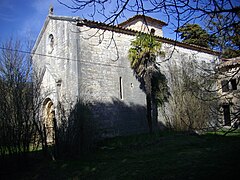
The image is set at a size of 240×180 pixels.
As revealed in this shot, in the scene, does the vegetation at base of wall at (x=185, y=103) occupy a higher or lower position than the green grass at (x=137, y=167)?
higher

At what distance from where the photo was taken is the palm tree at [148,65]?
41.7ft

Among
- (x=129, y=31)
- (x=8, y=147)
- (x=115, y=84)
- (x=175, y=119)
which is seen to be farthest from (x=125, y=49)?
(x=8, y=147)

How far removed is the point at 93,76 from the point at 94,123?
3720 mm

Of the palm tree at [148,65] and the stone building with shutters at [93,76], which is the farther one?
the palm tree at [148,65]

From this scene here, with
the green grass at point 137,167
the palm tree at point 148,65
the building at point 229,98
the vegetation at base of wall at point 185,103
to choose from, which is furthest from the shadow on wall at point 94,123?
the building at point 229,98

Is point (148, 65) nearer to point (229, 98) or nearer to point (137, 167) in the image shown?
point (137, 167)

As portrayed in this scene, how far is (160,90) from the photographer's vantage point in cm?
1473

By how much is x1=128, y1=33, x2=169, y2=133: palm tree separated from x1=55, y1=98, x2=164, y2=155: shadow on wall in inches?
48.0

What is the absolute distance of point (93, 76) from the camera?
12047mm

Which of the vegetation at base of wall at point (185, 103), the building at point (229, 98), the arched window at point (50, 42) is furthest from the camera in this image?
the arched window at point (50, 42)

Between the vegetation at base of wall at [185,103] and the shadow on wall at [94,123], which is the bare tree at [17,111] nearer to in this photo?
the shadow on wall at [94,123]

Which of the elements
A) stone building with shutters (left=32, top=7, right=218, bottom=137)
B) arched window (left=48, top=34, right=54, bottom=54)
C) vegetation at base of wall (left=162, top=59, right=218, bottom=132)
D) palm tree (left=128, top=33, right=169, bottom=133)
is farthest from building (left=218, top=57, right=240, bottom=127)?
arched window (left=48, top=34, right=54, bottom=54)

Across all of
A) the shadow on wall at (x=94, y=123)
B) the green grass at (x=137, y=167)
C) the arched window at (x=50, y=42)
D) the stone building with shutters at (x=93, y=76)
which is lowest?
the green grass at (x=137, y=167)

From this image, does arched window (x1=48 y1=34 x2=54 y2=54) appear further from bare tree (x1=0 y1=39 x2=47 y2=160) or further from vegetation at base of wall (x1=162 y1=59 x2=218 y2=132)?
vegetation at base of wall (x1=162 y1=59 x2=218 y2=132)
